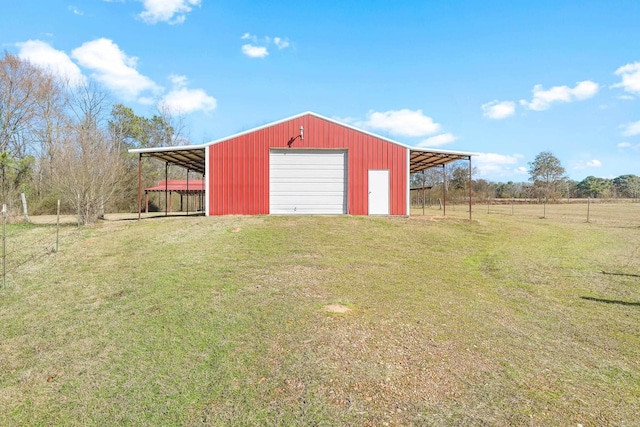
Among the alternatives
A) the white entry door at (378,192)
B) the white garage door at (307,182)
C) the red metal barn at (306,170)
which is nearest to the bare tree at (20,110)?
the red metal barn at (306,170)

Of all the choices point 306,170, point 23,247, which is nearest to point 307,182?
point 306,170

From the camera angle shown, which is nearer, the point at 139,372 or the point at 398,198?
the point at 139,372

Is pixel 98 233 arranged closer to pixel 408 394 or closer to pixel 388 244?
pixel 388 244

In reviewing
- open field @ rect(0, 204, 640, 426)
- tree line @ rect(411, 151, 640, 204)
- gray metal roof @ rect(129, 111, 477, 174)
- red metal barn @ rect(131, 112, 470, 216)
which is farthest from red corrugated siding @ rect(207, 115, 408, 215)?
tree line @ rect(411, 151, 640, 204)

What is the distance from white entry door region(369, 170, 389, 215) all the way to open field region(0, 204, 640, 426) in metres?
6.80

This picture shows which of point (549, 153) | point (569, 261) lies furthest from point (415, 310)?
point (549, 153)

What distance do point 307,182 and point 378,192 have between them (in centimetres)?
301

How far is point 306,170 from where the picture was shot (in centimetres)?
1488

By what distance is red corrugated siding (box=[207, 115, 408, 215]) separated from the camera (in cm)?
1459

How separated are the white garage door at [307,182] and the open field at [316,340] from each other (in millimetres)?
6583

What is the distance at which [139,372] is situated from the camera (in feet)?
10.9

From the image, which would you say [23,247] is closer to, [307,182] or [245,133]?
[245,133]

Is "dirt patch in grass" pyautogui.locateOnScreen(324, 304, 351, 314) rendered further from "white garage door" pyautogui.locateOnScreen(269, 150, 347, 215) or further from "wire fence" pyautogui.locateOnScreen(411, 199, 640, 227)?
"wire fence" pyautogui.locateOnScreen(411, 199, 640, 227)

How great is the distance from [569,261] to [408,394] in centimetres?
785
